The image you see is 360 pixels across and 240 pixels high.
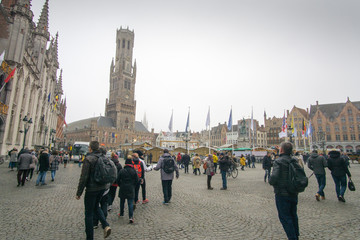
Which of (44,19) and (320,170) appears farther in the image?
(44,19)


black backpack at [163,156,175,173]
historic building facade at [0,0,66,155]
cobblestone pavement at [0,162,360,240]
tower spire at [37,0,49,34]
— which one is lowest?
cobblestone pavement at [0,162,360,240]

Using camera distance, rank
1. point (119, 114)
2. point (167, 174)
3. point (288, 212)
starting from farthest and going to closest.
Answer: point (119, 114) < point (167, 174) < point (288, 212)

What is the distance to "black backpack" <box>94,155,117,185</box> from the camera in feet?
12.2

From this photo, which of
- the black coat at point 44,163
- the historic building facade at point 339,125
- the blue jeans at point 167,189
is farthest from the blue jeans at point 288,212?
the historic building facade at point 339,125

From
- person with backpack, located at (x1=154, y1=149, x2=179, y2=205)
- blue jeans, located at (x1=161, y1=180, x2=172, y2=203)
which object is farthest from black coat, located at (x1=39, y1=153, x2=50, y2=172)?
blue jeans, located at (x1=161, y1=180, x2=172, y2=203)

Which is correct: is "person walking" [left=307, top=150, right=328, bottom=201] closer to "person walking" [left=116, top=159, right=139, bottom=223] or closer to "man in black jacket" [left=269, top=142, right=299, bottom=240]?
"man in black jacket" [left=269, top=142, right=299, bottom=240]

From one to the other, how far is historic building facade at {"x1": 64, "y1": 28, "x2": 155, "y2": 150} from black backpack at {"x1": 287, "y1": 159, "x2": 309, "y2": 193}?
78101mm

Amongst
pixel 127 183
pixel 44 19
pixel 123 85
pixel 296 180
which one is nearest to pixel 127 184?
pixel 127 183

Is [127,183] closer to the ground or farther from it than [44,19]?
closer to the ground

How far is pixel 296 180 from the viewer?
11.4ft

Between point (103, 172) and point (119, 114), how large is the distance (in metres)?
84.9

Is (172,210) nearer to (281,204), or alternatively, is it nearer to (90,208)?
(90,208)

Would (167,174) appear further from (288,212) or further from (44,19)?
(44,19)

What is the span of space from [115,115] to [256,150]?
66052mm
